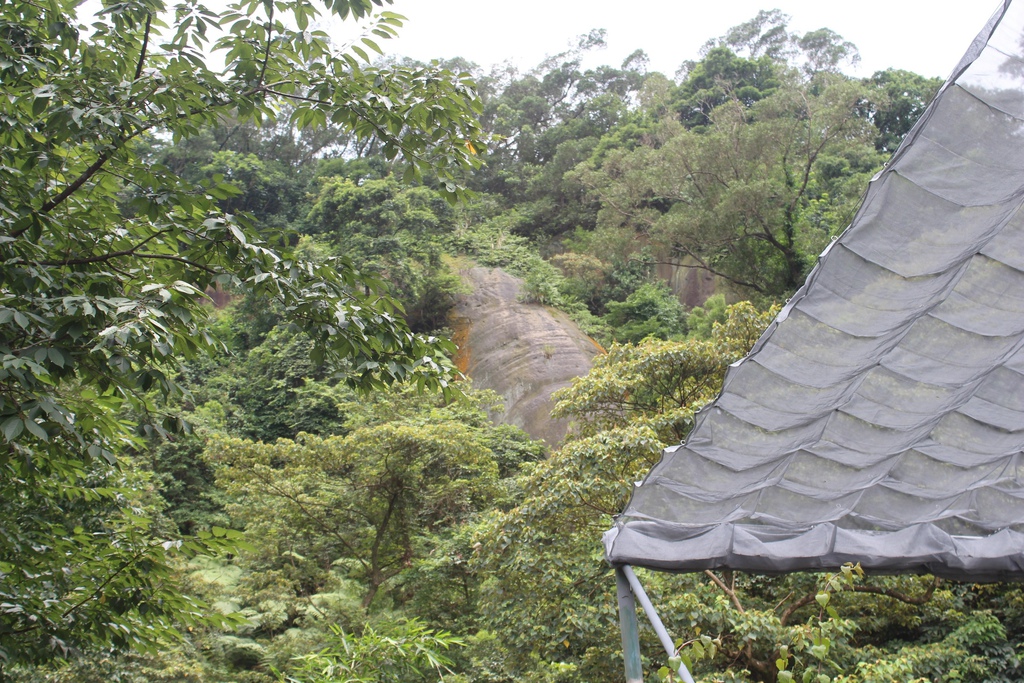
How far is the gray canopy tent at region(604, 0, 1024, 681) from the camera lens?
2074mm

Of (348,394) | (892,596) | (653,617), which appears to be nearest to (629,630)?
(653,617)

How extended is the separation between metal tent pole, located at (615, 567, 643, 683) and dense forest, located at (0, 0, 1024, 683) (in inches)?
17.0

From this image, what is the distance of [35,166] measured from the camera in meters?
2.80

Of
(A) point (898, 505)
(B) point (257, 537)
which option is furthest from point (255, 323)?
(A) point (898, 505)

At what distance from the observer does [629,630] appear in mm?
2283

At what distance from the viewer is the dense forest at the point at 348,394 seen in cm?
265

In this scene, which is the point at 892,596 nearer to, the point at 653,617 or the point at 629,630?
the point at 629,630

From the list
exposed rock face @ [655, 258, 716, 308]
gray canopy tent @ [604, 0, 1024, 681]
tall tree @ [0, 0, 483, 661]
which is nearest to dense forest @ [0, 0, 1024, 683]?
tall tree @ [0, 0, 483, 661]

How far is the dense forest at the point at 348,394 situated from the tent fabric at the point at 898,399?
0.40 m

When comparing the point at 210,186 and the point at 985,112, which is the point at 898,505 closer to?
the point at 985,112

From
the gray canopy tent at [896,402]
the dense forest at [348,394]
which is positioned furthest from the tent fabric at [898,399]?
the dense forest at [348,394]

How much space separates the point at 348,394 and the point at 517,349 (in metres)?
3.59

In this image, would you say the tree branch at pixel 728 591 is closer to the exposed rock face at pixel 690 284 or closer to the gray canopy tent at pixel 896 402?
the gray canopy tent at pixel 896 402

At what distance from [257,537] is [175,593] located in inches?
254
